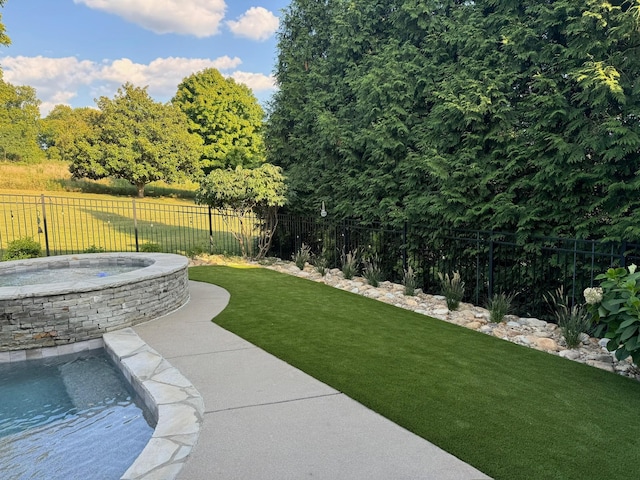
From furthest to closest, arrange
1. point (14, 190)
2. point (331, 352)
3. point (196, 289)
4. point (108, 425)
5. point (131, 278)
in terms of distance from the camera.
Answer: point (14, 190)
point (196, 289)
point (131, 278)
point (331, 352)
point (108, 425)

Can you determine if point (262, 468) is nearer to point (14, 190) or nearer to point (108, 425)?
point (108, 425)

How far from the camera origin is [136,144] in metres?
27.2

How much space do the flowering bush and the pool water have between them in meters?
6.58

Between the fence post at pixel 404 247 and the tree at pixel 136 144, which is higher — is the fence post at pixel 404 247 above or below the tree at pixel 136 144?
below

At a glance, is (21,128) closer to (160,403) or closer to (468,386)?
(160,403)

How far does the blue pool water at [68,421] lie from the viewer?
282 cm

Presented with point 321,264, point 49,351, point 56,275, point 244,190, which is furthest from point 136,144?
point 49,351

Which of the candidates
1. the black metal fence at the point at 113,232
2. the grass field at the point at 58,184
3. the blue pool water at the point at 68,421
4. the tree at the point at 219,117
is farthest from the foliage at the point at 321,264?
the tree at the point at 219,117

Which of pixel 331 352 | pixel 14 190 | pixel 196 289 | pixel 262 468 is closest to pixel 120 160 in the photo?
pixel 14 190

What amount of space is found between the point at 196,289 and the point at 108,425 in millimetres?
4657

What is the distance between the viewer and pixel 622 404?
11.7ft

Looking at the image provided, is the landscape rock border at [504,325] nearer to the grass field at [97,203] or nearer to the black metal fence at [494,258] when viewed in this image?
the black metal fence at [494,258]

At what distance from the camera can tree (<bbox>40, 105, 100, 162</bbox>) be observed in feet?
87.2

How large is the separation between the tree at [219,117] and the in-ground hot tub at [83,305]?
2574 centimetres
